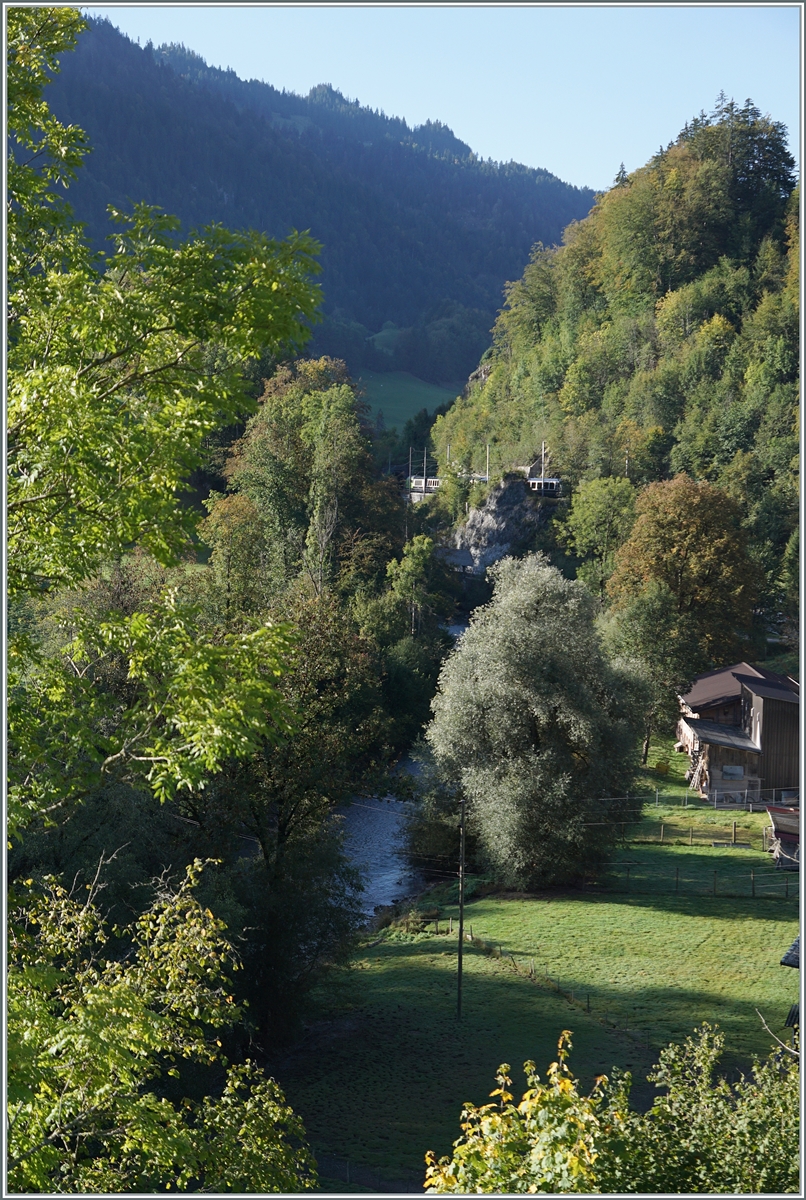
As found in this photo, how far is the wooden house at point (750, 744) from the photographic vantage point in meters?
43.6

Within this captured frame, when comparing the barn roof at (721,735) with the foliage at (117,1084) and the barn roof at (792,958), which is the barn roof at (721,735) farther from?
the foliage at (117,1084)

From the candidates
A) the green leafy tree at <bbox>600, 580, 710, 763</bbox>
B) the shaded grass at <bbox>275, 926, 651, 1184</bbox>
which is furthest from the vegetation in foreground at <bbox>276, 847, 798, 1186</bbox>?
the green leafy tree at <bbox>600, 580, 710, 763</bbox>

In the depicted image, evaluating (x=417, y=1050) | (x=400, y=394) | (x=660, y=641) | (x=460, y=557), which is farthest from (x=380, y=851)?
(x=400, y=394)

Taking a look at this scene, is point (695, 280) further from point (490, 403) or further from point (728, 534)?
point (728, 534)

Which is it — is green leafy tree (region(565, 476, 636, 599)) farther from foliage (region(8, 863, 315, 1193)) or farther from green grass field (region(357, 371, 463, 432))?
green grass field (region(357, 371, 463, 432))

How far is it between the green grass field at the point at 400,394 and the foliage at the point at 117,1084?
451 feet

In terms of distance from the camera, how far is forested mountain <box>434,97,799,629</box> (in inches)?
2672

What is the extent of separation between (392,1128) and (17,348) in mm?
16757

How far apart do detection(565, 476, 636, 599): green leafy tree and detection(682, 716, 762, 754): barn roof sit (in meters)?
18.0

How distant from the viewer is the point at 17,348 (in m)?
7.95

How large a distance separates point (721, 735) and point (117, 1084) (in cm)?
3903

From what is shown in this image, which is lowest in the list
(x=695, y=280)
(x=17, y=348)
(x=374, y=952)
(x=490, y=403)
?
(x=374, y=952)

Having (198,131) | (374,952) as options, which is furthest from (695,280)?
(198,131)

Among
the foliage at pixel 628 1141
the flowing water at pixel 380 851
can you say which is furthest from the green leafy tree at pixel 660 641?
the foliage at pixel 628 1141
